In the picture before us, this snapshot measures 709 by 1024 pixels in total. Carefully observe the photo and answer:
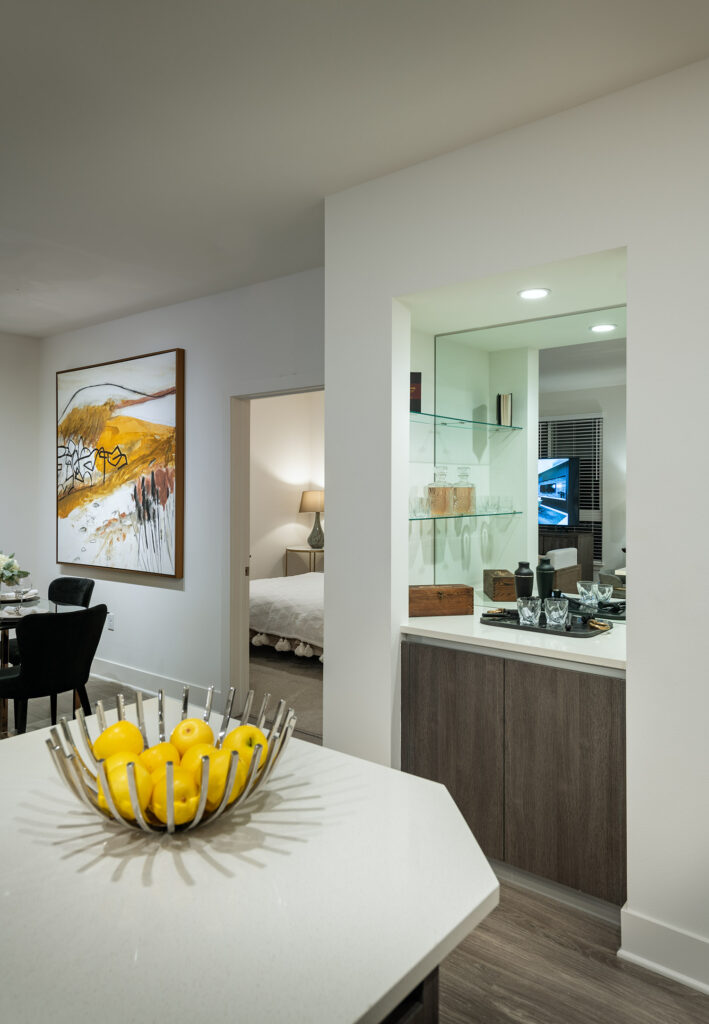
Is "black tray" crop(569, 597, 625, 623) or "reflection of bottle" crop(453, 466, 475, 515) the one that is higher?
"reflection of bottle" crop(453, 466, 475, 515)

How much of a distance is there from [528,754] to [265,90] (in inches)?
92.7

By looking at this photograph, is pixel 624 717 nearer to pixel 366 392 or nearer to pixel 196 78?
pixel 366 392

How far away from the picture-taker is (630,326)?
2127 mm

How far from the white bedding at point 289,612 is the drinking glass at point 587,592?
9.20ft

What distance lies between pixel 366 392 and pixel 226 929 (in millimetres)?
2170

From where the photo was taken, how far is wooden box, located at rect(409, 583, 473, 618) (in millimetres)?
2877

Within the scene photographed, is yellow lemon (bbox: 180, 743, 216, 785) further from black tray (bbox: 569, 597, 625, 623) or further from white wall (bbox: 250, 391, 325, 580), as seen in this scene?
white wall (bbox: 250, 391, 325, 580)

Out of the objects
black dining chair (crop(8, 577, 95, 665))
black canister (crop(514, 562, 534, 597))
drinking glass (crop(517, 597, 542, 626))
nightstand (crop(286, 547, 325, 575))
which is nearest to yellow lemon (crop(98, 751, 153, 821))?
drinking glass (crop(517, 597, 542, 626))

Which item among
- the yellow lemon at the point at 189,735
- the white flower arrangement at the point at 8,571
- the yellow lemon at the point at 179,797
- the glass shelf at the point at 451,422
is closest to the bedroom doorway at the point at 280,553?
the glass shelf at the point at 451,422

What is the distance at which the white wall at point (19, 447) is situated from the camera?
564cm

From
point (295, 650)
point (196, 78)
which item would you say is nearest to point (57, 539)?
point (295, 650)

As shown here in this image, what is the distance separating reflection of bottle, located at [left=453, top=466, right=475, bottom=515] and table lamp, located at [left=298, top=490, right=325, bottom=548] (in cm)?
471

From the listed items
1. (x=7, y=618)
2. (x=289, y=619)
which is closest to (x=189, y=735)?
(x=7, y=618)

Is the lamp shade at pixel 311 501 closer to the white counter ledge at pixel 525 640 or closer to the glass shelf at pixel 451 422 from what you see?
the glass shelf at pixel 451 422
